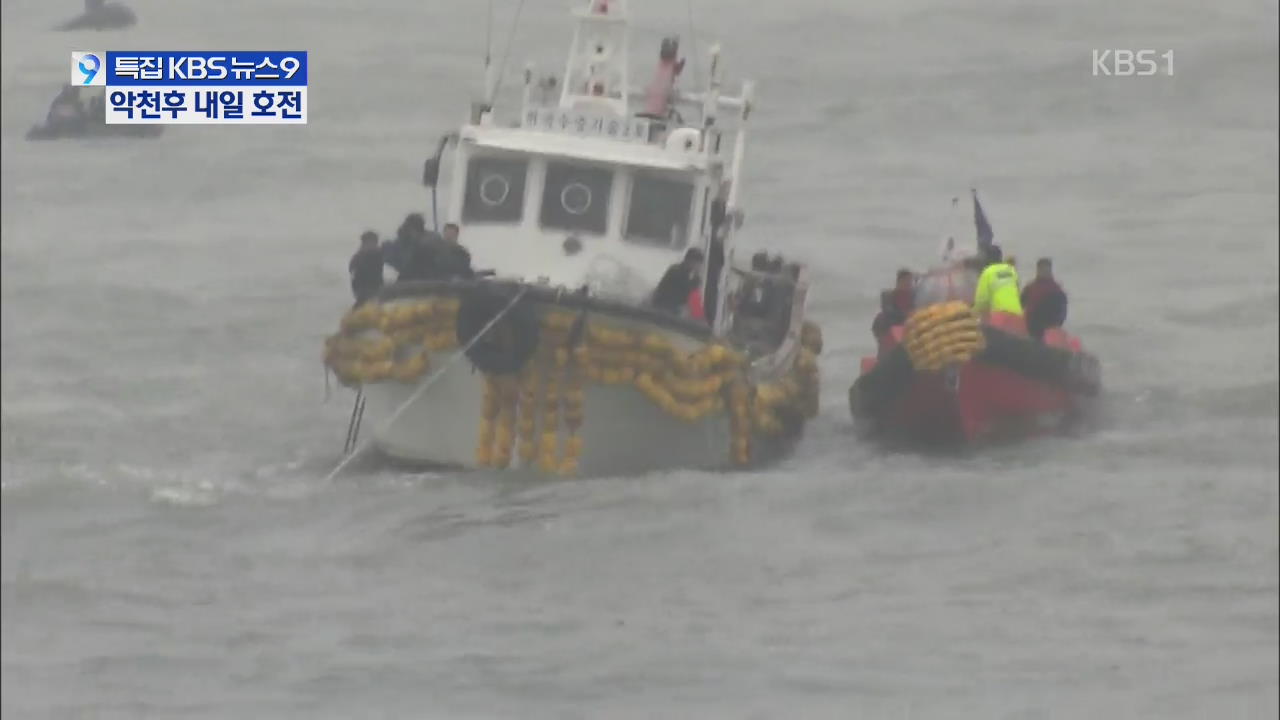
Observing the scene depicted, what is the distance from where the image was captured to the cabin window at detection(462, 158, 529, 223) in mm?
18688

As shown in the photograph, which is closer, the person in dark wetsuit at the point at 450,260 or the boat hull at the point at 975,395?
the person in dark wetsuit at the point at 450,260

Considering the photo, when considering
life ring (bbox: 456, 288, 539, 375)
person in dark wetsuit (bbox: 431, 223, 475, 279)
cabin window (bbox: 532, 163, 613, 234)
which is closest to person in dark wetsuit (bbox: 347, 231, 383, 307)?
person in dark wetsuit (bbox: 431, 223, 475, 279)

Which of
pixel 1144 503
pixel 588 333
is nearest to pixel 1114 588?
pixel 1144 503

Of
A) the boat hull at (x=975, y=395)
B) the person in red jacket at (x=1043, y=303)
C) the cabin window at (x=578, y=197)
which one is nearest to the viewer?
the cabin window at (x=578, y=197)

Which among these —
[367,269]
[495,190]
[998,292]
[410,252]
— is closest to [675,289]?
[495,190]

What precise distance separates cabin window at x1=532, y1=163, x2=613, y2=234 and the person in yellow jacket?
313 centimetres

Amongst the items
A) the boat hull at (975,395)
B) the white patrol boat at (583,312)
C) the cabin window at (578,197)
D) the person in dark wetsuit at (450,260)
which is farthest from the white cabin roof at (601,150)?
the boat hull at (975,395)

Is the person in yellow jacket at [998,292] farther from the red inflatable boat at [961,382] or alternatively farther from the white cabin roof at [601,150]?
the white cabin roof at [601,150]

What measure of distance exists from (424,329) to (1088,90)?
22.5 meters

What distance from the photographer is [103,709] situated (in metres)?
11.2

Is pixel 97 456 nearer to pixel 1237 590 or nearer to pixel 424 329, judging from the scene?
pixel 424 329

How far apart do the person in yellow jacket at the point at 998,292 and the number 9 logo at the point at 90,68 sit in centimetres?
799

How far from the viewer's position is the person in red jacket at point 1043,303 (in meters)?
20.7

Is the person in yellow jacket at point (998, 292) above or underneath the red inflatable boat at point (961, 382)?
above
